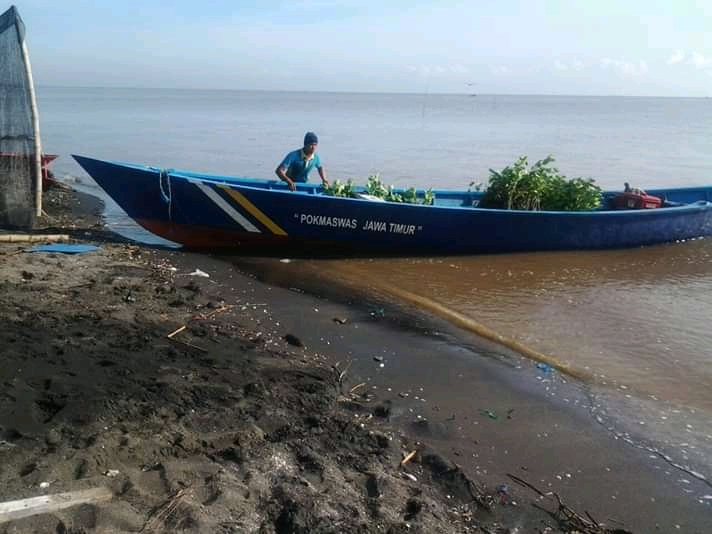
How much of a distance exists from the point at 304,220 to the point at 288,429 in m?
5.28

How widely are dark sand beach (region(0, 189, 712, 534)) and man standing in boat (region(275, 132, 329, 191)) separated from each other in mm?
3645

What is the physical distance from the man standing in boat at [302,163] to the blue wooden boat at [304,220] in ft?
0.84

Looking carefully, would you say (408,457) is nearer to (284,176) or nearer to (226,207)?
(226,207)

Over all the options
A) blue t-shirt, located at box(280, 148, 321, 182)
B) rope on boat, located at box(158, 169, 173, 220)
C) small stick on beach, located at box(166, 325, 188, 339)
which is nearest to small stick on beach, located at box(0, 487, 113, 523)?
small stick on beach, located at box(166, 325, 188, 339)

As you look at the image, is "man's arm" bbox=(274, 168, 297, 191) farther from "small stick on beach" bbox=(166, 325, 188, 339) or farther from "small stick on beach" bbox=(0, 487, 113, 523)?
"small stick on beach" bbox=(0, 487, 113, 523)

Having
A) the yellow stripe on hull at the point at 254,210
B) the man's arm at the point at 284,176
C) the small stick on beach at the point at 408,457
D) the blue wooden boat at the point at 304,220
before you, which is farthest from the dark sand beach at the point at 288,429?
the man's arm at the point at 284,176

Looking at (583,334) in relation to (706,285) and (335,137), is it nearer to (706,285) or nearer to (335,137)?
(706,285)

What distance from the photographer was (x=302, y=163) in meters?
10.1

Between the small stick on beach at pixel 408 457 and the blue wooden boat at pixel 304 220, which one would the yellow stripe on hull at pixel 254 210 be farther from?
the small stick on beach at pixel 408 457

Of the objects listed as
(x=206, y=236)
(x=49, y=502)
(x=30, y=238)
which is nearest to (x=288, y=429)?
(x=49, y=502)

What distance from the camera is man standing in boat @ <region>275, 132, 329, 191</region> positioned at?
9.77 m

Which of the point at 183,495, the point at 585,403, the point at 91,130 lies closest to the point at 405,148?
the point at 91,130

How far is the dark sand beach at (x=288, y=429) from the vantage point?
3.21 meters

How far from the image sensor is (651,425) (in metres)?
4.94
